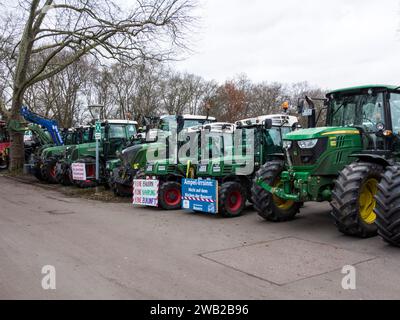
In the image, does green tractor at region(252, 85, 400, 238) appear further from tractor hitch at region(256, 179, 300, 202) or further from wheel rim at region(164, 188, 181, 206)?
wheel rim at region(164, 188, 181, 206)

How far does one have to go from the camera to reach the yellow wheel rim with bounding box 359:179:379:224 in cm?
762

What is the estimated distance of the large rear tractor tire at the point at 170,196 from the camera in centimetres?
1120

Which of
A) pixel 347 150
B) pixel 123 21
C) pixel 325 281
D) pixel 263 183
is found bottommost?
pixel 325 281

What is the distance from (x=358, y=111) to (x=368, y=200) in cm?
194

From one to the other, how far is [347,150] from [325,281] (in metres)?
3.72

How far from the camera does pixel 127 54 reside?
68.8 ft

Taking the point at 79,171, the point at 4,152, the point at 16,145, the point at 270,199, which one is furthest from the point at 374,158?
the point at 4,152

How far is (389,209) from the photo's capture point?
21.0ft

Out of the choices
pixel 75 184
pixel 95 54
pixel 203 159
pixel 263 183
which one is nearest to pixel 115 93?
pixel 95 54

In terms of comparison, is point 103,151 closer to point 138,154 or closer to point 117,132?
point 117,132

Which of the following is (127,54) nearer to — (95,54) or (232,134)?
(95,54)

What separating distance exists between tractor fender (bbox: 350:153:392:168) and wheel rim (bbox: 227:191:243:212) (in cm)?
325

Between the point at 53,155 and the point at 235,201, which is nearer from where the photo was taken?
the point at 235,201

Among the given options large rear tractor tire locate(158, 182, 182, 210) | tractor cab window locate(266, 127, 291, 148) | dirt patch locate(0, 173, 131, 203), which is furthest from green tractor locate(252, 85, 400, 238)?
dirt patch locate(0, 173, 131, 203)
